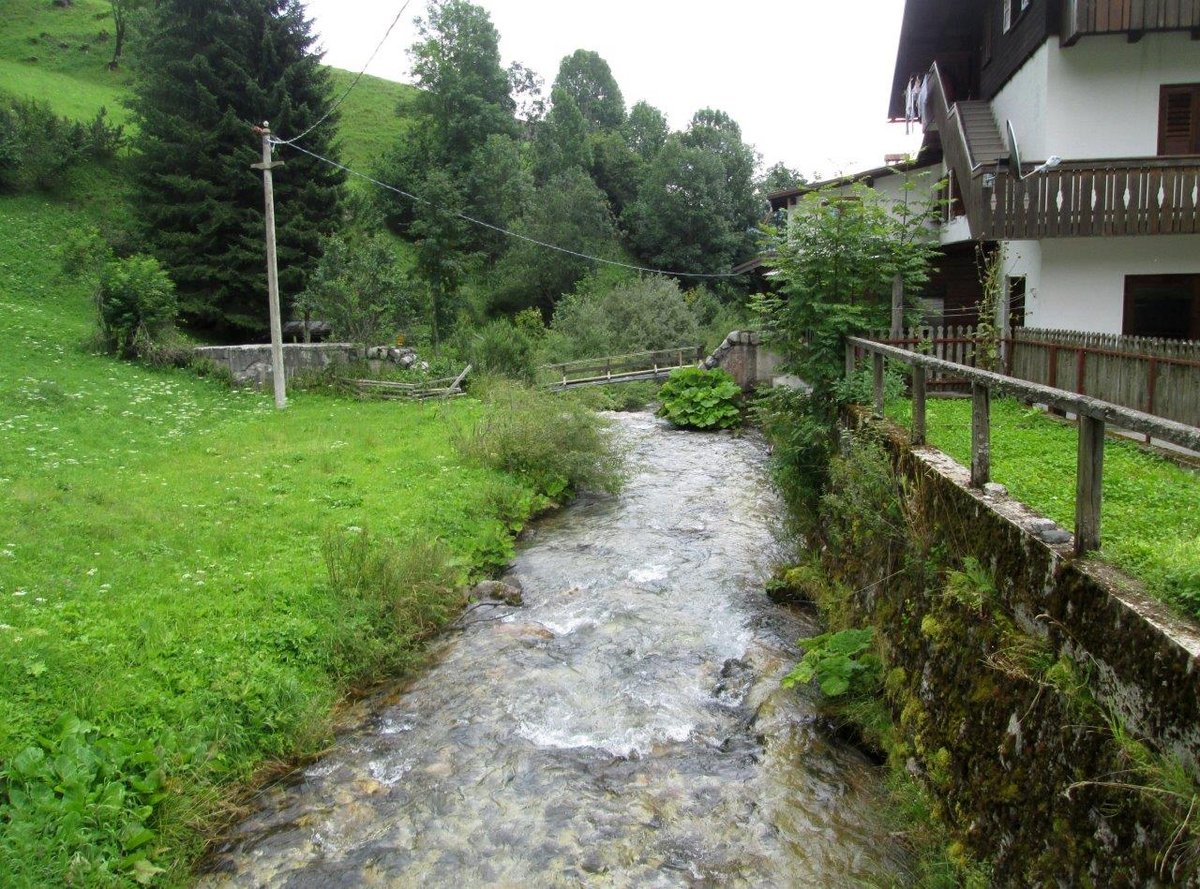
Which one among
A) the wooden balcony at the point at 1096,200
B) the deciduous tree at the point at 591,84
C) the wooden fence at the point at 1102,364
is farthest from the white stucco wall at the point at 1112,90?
the deciduous tree at the point at 591,84

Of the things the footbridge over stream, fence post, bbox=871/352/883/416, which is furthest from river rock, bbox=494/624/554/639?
the footbridge over stream

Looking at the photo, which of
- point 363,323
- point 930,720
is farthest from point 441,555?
point 363,323

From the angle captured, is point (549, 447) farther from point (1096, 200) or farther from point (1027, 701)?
point (1027, 701)

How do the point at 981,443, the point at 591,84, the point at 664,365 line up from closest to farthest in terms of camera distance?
the point at 981,443, the point at 664,365, the point at 591,84

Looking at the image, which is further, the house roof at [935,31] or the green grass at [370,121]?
the green grass at [370,121]

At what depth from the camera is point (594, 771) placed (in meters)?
6.27

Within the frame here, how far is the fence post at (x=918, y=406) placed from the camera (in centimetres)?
677

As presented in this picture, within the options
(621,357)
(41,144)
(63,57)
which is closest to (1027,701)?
(621,357)

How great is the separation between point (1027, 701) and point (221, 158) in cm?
2834

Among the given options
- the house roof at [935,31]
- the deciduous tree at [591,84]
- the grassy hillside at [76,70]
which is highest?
the deciduous tree at [591,84]

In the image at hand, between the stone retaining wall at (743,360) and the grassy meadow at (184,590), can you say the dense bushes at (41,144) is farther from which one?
the stone retaining wall at (743,360)

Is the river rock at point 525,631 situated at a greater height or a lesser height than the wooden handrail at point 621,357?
lesser

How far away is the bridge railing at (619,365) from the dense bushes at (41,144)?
69.9 ft

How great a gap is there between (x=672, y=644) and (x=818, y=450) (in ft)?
10.6
